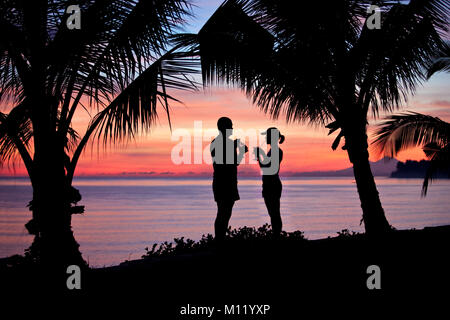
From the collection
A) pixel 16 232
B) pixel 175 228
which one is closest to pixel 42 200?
pixel 175 228

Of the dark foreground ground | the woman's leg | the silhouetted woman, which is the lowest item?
the dark foreground ground

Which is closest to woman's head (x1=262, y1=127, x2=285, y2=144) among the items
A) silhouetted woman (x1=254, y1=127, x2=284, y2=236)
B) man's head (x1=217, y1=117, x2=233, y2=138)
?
silhouetted woman (x1=254, y1=127, x2=284, y2=236)

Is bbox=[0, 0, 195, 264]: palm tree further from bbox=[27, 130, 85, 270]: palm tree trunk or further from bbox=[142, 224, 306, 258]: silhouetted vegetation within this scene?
bbox=[142, 224, 306, 258]: silhouetted vegetation

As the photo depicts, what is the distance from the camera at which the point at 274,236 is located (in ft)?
25.2

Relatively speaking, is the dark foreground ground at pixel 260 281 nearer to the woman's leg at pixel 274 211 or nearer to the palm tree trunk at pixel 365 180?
the palm tree trunk at pixel 365 180

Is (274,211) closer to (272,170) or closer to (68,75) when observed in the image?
(272,170)

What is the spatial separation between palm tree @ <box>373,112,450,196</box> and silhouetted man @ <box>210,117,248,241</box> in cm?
408

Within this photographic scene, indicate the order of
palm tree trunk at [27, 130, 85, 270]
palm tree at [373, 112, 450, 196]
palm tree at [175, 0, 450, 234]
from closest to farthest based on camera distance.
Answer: palm tree trunk at [27, 130, 85, 270]
palm tree at [175, 0, 450, 234]
palm tree at [373, 112, 450, 196]

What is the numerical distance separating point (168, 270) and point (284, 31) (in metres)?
3.76

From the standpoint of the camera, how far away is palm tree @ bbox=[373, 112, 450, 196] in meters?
9.42

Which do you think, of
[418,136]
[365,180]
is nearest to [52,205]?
[365,180]

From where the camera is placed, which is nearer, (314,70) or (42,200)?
(42,200)
